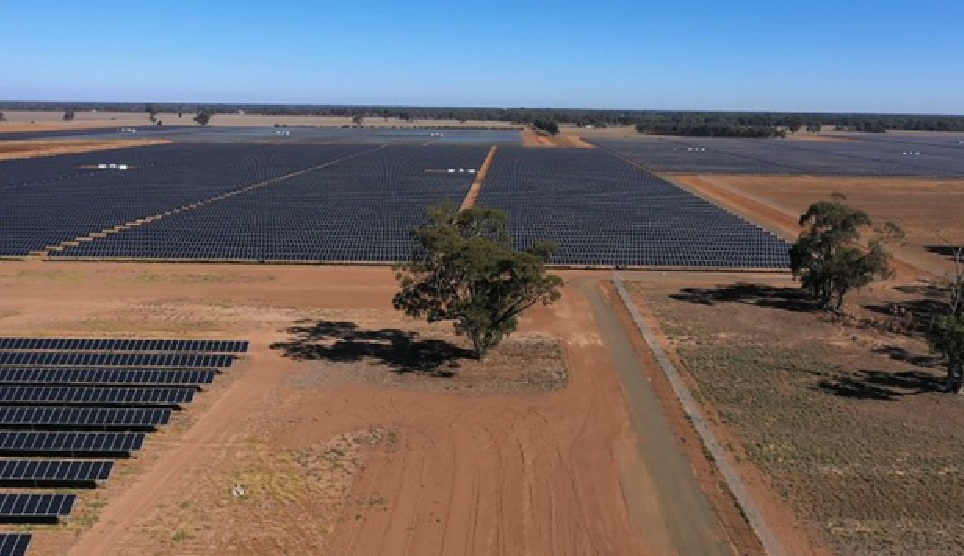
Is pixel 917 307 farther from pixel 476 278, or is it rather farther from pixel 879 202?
pixel 879 202

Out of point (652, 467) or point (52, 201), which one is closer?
point (652, 467)

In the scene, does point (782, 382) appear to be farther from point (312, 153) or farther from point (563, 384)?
point (312, 153)

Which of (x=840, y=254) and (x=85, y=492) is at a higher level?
(x=840, y=254)

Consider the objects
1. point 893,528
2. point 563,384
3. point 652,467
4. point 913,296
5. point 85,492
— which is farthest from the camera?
point 913,296

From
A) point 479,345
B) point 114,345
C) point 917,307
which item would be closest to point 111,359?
point 114,345

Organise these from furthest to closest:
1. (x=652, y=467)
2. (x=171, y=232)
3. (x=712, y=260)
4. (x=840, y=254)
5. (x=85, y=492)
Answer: (x=171, y=232)
(x=712, y=260)
(x=840, y=254)
(x=652, y=467)
(x=85, y=492)

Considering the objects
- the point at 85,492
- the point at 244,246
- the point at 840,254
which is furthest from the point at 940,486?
the point at 244,246
